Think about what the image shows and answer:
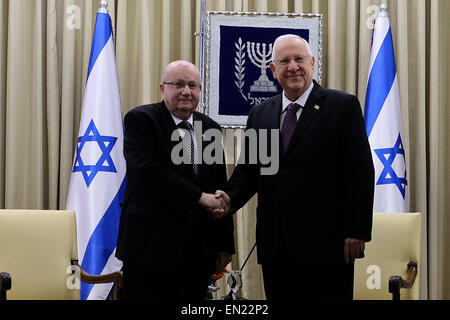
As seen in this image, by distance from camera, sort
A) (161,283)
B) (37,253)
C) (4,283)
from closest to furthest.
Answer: (161,283) < (4,283) < (37,253)

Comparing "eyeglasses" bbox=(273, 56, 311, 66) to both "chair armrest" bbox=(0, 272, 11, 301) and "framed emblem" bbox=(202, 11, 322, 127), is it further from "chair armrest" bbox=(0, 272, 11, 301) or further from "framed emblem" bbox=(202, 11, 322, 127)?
"framed emblem" bbox=(202, 11, 322, 127)

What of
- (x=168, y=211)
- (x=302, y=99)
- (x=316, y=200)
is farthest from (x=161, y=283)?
(x=302, y=99)

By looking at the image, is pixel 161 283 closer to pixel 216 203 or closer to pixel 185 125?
pixel 216 203

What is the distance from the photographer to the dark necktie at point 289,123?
3.09m

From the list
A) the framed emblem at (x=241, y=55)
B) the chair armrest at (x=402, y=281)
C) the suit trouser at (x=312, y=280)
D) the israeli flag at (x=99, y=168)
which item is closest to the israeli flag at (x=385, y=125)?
the framed emblem at (x=241, y=55)

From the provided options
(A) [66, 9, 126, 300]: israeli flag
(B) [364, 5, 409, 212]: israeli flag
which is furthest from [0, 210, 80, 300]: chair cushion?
(B) [364, 5, 409, 212]: israeli flag

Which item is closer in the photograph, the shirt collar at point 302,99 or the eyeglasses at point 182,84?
the shirt collar at point 302,99

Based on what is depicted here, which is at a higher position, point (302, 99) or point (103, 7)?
point (103, 7)

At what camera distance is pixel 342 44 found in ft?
18.0

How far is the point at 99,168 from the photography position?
4.82 m

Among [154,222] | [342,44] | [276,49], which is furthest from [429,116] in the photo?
[154,222]

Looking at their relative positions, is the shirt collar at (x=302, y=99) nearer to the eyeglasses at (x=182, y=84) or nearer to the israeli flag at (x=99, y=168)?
the eyeglasses at (x=182, y=84)

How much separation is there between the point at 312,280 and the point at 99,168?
2.34 meters
